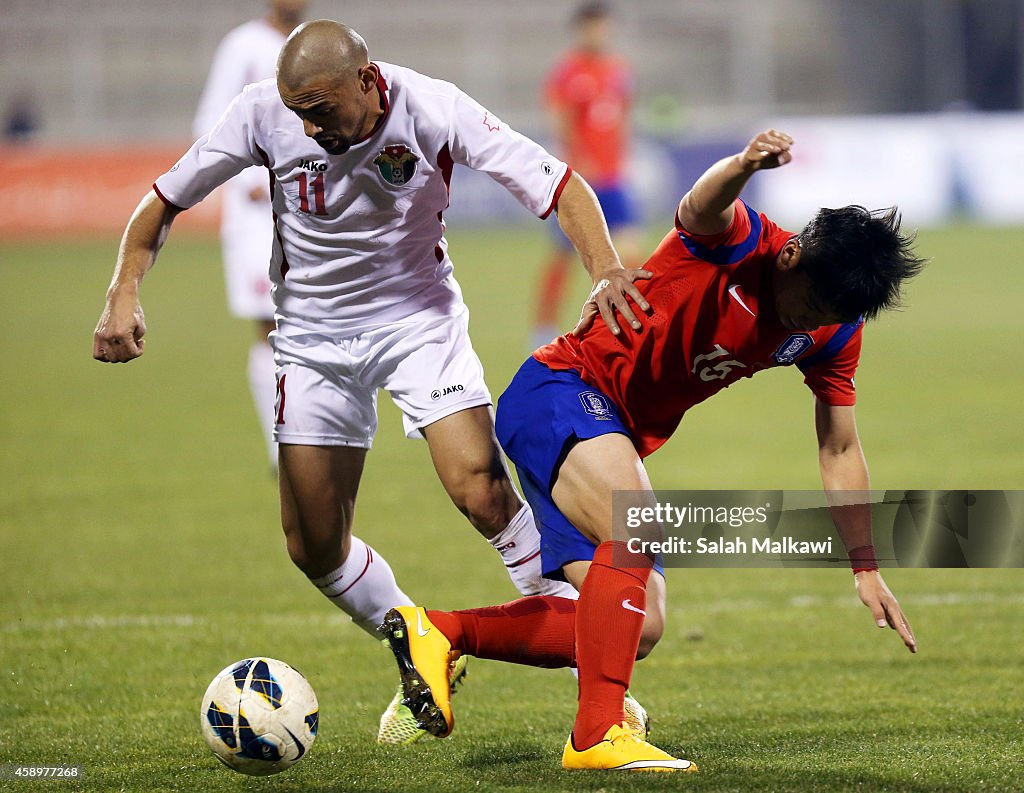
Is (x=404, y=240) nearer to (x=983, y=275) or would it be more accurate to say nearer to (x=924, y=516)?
(x=924, y=516)

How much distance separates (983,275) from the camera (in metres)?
20.1

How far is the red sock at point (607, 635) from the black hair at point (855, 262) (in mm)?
864

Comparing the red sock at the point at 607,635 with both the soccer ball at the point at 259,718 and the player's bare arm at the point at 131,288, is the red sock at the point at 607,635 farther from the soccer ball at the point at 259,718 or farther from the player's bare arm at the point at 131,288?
the player's bare arm at the point at 131,288

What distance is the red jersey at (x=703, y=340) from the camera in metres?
4.14

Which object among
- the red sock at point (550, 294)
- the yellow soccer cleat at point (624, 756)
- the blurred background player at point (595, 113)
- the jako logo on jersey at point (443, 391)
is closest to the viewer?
the yellow soccer cleat at point (624, 756)

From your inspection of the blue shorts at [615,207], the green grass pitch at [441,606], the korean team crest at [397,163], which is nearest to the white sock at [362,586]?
the green grass pitch at [441,606]

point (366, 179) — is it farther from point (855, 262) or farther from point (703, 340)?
point (855, 262)

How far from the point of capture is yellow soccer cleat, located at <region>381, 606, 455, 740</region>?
4.12m

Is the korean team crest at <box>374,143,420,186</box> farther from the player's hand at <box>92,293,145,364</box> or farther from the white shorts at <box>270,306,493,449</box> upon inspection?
the player's hand at <box>92,293,145,364</box>

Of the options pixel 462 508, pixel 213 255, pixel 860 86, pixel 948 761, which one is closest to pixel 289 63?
pixel 462 508

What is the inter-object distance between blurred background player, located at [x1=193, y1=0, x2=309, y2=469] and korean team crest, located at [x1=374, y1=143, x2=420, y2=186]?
374cm

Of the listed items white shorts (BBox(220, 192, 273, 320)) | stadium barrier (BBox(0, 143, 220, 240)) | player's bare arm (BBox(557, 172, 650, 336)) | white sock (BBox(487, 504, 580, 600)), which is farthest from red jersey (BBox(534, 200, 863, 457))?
stadium barrier (BBox(0, 143, 220, 240))

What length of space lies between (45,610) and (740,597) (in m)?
2.98

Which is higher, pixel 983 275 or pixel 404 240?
pixel 404 240
